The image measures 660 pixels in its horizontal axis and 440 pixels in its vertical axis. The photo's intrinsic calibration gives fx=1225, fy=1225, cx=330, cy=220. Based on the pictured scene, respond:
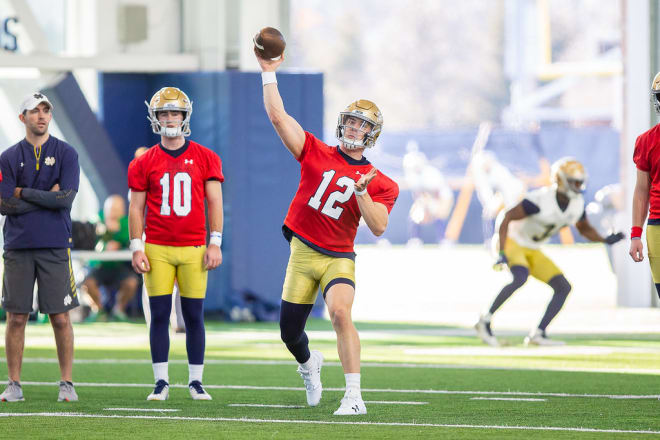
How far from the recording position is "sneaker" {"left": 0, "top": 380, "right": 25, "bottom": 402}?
732 centimetres

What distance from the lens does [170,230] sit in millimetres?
7504

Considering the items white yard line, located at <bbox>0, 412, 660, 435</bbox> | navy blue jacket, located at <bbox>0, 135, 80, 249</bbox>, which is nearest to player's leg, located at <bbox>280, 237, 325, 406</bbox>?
white yard line, located at <bbox>0, 412, 660, 435</bbox>

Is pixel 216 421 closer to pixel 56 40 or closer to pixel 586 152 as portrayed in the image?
pixel 56 40

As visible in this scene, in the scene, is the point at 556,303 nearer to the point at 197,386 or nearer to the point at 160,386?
the point at 197,386

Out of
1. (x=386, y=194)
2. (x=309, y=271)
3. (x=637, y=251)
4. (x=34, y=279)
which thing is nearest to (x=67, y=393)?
(x=34, y=279)

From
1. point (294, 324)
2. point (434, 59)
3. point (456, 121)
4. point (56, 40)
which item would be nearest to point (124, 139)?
point (56, 40)

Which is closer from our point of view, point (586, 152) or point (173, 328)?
point (173, 328)

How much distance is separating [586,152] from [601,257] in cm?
353

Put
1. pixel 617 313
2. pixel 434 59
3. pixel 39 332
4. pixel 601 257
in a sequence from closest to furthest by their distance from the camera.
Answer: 1. pixel 39 332
2. pixel 617 313
3. pixel 601 257
4. pixel 434 59

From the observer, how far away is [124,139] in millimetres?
15562

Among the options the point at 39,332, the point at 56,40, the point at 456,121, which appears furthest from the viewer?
the point at 456,121

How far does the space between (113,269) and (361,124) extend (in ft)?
27.9

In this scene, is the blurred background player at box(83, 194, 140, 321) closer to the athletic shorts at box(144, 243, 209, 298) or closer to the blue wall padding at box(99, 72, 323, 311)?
the blue wall padding at box(99, 72, 323, 311)

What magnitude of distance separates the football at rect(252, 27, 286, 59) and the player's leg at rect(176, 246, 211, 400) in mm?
1407
